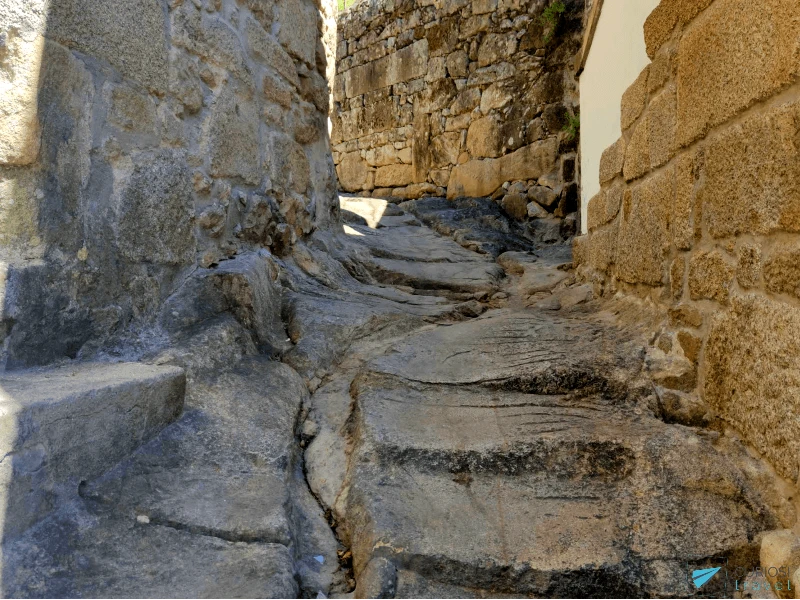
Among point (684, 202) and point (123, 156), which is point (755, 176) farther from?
point (123, 156)

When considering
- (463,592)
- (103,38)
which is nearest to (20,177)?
(103,38)

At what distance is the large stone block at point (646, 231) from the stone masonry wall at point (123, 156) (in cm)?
148

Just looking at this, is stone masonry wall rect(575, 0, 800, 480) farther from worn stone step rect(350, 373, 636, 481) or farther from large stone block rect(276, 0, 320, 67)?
large stone block rect(276, 0, 320, 67)

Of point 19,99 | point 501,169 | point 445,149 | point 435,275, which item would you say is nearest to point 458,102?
point 445,149

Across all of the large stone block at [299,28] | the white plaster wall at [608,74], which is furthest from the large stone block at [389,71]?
the large stone block at [299,28]

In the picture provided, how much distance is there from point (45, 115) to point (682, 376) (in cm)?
185

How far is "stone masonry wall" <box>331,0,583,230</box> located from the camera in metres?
5.98

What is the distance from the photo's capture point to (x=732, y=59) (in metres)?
1.57

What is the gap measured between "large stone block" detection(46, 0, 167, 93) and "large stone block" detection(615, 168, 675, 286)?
168 centimetres

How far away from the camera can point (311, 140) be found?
10.6 ft

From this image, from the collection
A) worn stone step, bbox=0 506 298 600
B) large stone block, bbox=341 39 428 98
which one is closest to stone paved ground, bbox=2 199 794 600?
worn stone step, bbox=0 506 298 600

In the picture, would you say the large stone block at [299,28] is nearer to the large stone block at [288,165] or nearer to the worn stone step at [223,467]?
the large stone block at [288,165]

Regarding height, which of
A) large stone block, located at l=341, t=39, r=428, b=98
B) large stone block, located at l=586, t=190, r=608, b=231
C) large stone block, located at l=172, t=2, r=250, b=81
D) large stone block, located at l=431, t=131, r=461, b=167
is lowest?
large stone block, located at l=586, t=190, r=608, b=231

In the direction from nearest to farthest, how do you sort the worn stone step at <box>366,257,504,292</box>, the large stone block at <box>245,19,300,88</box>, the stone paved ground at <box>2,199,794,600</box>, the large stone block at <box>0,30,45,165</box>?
the stone paved ground at <box>2,199,794,600</box> → the large stone block at <box>0,30,45,165</box> → the large stone block at <box>245,19,300,88</box> → the worn stone step at <box>366,257,504,292</box>
